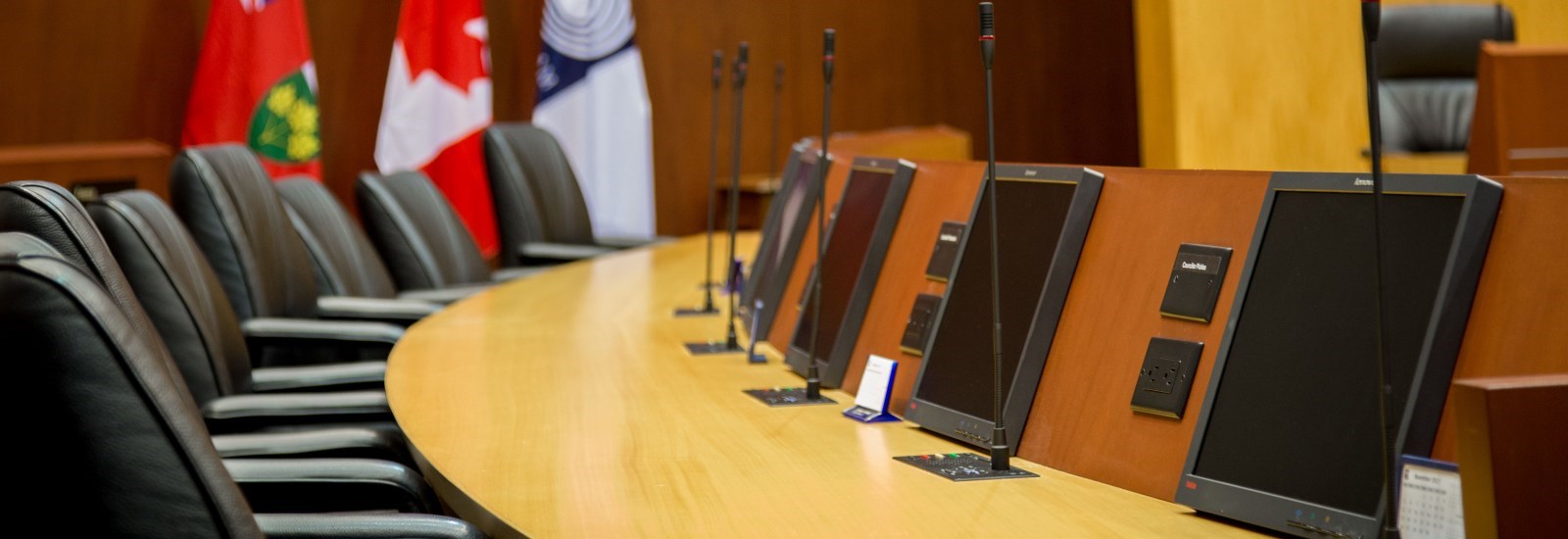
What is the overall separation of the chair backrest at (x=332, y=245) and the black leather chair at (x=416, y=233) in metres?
0.14

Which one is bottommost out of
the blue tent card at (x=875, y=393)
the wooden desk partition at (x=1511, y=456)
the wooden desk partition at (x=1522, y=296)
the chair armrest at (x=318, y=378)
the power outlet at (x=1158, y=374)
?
the chair armrest at (x=318, y=378)

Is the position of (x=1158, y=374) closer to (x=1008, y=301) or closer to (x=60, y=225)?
(x=1008, y=301)

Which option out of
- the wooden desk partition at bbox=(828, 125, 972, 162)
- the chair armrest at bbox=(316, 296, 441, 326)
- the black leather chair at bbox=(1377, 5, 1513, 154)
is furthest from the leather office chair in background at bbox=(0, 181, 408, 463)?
the black leather chair at bbox=(1377, 5, 1513, 154)

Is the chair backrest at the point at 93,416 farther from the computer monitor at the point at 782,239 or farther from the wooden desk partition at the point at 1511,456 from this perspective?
the computer monitor at the point at 782,239

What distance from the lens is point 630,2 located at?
22.4 ft

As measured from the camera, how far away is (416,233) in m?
4.49

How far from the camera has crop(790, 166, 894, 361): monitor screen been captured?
8.05 feet

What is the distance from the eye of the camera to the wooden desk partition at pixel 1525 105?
2924 mm

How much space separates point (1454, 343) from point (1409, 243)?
0.36ft

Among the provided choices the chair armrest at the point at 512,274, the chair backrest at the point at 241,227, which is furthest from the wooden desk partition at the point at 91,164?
the chair backrest at the point at 241,227

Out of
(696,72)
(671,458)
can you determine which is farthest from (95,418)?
(696,72)

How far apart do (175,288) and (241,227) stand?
0.85m

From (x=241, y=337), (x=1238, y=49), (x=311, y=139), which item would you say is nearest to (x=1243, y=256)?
(x=241, y=337)

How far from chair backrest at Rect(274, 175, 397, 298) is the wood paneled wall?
1862mm
